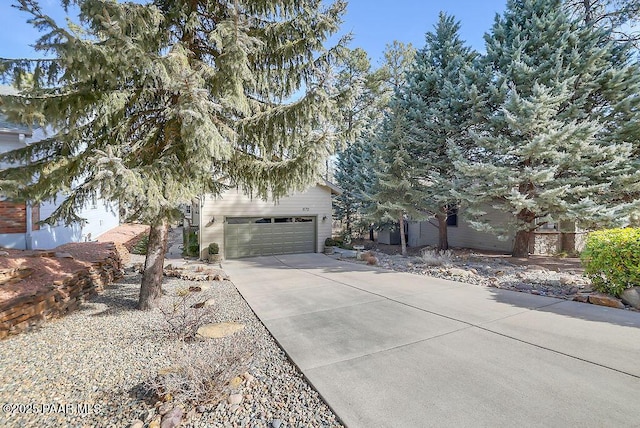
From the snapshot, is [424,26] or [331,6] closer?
[331,6]

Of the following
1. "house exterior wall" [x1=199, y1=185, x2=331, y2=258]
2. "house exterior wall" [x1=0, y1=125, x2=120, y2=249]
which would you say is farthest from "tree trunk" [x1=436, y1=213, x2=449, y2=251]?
"house exterior wall" [x1=0, y1=125, x2=120, y2=249]

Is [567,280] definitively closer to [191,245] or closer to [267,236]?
[267,236]

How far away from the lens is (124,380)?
3.42m

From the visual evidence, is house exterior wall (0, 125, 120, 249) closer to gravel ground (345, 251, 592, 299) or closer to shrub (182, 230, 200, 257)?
shrub (182, 230, 200, 257)

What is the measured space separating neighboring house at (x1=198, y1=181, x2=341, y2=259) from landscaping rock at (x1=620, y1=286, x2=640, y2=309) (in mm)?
9525

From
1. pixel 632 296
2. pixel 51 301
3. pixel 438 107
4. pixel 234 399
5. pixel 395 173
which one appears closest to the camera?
pixel 234 399

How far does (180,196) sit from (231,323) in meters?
2.31

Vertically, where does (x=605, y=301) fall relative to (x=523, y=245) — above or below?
below

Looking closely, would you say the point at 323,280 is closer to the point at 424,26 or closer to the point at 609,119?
the point at 609,119

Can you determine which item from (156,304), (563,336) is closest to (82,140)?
(156,304)

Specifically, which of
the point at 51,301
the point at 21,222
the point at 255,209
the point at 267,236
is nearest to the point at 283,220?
the point at 267,236

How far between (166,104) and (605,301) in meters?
9.35

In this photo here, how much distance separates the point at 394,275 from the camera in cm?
906

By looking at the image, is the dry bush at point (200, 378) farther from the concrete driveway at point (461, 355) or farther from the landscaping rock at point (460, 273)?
the landscaping rock at point (460, 273)
